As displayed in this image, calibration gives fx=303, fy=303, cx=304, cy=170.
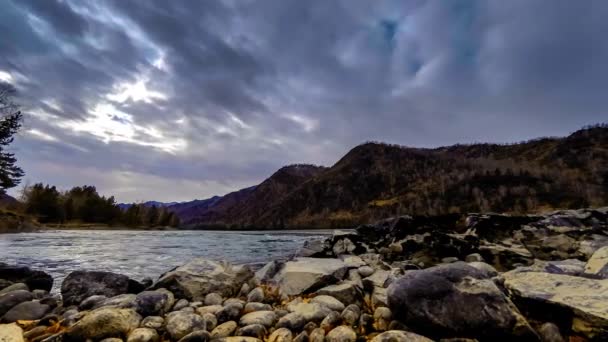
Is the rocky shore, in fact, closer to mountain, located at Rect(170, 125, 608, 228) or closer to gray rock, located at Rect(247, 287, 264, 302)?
gray rock, located at Rect(247, 287, 264, 302)

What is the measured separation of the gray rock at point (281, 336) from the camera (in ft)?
15.6

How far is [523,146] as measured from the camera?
174875 millimetres

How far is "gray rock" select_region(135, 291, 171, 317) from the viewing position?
232 inches

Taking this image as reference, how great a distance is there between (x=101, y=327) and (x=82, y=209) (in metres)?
109

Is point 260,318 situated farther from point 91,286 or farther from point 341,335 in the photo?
point 91,286

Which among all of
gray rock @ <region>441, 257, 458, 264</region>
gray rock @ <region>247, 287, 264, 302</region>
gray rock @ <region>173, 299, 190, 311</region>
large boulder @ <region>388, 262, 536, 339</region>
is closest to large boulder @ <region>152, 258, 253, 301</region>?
gray rock @ <region>173, 299, 190, 311</region>

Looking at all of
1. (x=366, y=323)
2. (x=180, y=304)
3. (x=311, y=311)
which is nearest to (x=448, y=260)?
(x=366, y=323)

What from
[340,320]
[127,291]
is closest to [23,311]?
[127,291]

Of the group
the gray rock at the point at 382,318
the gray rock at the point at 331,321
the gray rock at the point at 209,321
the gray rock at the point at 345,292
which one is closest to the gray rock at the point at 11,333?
the gray rock at the point at 209,321

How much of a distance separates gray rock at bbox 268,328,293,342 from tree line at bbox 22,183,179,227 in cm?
9859

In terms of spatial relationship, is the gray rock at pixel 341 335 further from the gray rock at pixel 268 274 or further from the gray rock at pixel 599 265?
the gray rock at pixel 599 265

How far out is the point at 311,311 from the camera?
5.53 metres

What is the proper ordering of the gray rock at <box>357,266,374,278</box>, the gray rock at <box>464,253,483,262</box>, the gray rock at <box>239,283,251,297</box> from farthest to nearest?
1. the gray rock at <box>464,253,483,262</box>
2. the gray rock at <box>357,266,374,278</box>
3. the gray rock at <box>239,283,251,297</box>

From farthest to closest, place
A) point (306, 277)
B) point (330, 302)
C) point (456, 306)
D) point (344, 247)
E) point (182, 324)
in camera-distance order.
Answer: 1. point (344, 247)
2. point (306, 277)
3. point (330, 302)
4. point (182, 324)
5. point (456, 306)
